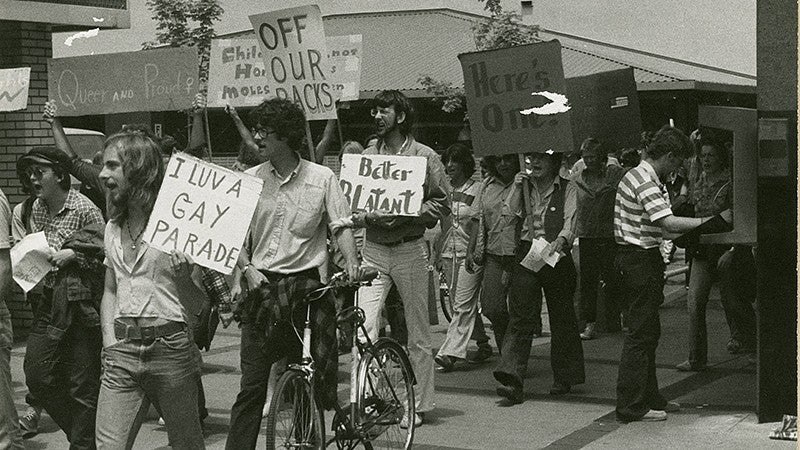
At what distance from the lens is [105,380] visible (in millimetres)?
5445

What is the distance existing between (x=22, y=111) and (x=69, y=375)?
659cm

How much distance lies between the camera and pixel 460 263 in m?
11.8

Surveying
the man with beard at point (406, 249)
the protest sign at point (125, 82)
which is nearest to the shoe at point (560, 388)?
the man with beard at point (406, 249)

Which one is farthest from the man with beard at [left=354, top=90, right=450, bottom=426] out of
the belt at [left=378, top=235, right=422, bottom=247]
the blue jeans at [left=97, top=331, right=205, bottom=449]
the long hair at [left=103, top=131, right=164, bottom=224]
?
the blue jeans at [left=97, top=331, right=205, bottom=449]

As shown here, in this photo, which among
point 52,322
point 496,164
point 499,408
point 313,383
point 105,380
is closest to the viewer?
point 105,380

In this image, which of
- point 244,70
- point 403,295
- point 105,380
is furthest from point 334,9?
point 105,380

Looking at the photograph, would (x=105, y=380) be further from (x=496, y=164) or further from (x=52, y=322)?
(x=496, y=164)

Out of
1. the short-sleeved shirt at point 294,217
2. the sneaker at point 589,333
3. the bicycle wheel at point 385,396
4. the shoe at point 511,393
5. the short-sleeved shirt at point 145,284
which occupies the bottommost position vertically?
the shoe at point 511,393

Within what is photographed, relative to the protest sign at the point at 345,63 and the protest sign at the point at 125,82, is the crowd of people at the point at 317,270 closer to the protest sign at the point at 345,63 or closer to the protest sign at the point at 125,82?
the protest sign at the point at 125,82

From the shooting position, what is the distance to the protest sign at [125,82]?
9.50 meters

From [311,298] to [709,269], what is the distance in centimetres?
495

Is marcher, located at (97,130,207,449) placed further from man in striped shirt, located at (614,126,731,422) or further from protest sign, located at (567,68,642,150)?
protest sign, located at (567,68,642,150)

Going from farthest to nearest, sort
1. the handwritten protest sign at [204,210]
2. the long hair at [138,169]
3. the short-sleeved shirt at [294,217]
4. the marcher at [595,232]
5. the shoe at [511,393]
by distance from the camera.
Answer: the marcher at [595,232] → the shoe at [511,393] → the short-sleeved shirt at [294,217] → the handwritten protest sign at [204,210] → the long hair at [138,169]

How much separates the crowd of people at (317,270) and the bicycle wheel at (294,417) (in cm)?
19
